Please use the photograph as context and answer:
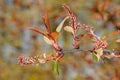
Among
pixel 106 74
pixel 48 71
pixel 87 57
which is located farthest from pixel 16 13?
pixel 106 74

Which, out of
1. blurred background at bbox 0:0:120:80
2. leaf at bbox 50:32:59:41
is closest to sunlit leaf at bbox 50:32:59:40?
leaf at bbox 50:32:59:41

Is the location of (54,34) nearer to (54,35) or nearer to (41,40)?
(54,35)

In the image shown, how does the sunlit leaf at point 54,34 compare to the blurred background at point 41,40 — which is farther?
the blurred background at point 41,40

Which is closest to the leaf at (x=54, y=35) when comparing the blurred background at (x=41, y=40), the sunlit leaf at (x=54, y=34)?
the sunlit leaf at (x=54, y=34)

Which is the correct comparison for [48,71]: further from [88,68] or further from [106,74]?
[106,74]

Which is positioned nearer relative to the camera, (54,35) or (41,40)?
(54,35)

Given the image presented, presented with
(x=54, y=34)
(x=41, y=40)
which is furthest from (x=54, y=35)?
(x=41, y=40)

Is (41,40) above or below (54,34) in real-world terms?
above

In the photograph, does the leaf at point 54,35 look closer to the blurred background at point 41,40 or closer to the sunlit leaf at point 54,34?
the sunlit leaf at point 54,34
